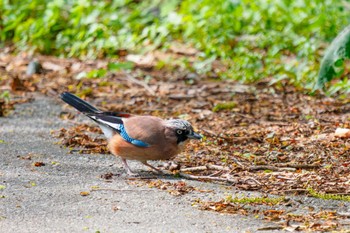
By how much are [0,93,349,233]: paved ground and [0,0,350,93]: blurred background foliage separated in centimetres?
396

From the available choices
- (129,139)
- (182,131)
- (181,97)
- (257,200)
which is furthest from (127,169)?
(181,97)

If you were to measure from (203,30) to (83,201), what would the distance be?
6.26 m

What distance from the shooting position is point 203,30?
37.4 feet

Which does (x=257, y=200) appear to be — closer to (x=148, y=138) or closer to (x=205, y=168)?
(x=205, y=168)

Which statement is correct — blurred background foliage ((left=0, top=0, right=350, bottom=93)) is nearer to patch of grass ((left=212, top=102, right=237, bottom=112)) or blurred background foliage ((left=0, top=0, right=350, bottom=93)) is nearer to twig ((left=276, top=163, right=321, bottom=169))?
patch of grass ((left=212, top=102, right=237, bottom=112))

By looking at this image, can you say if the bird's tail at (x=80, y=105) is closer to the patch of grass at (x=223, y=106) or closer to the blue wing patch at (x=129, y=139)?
the blue wing patch at (x=129, y=139)

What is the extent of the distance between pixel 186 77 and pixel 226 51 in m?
0.95

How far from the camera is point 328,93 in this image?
9.11 meters

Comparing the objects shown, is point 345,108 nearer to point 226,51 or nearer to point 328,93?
point 328,93

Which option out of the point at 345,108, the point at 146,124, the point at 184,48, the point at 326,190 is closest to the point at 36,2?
the point at 184,48

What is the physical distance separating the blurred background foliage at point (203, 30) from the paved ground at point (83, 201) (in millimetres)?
3958

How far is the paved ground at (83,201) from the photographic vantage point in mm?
4961

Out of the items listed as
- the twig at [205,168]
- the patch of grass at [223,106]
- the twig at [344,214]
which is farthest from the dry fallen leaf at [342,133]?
the twig at [344,214]

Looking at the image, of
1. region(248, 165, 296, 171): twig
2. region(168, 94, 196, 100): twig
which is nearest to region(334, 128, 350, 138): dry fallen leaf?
region(248, 165, 296, 171): twig
